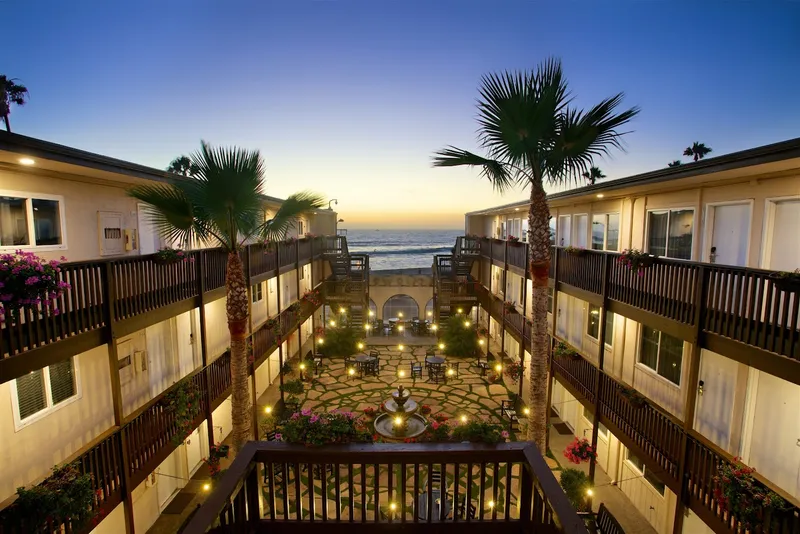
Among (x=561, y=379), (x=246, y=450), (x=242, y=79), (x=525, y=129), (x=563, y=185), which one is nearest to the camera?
(x=246, y=450)

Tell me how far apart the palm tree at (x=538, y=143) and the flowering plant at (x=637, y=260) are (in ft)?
7.09

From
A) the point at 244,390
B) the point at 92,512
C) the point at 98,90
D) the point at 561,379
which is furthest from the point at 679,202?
the point at 98,90

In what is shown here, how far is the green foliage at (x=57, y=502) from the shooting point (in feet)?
18.9

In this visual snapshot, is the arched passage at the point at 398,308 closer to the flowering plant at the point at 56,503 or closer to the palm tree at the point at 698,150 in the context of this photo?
the palm tree at the point at 698,150

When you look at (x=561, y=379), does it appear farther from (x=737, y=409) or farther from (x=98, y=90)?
(x=98, y=90)

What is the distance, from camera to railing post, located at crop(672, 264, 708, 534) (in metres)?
7.93

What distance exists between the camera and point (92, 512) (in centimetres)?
713

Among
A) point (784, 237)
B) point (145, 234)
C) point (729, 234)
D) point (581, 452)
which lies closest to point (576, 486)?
point (581, 452)

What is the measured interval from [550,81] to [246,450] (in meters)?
9.34

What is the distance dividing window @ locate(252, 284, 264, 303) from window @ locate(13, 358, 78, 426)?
33.5ft

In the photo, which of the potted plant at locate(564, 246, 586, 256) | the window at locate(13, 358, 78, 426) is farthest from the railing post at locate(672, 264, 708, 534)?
the window at locate(13, 358, 78, 426)

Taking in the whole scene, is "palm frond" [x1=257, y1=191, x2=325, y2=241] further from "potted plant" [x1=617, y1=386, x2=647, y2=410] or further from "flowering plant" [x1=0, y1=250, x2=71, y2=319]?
"potted plant" [x1=617, y1=386, x2=647, y2=410]

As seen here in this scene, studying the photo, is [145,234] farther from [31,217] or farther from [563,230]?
[563,230]

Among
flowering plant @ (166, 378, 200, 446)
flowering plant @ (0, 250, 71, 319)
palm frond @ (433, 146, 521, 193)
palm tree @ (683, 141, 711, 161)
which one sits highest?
palm tree @ (683, 141, 711, 161)
